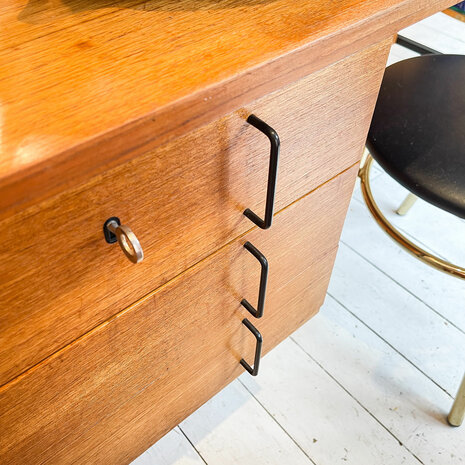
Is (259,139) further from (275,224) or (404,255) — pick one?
(404,255)

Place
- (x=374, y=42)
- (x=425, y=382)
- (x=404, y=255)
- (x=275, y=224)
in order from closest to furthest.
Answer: (x=374, y=42) → (x=275, y=224) → (x=425, y=382) → (x=404, y=255)

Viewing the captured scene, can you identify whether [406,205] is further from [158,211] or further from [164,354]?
[158,211]

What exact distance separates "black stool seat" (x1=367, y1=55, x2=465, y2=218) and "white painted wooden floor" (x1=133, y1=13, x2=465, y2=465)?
1.40 ft

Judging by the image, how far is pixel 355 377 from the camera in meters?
1.00

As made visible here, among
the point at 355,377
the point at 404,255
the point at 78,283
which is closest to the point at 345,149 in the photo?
the point at 78,283

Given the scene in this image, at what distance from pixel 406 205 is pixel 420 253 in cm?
51

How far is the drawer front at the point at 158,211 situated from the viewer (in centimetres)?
39

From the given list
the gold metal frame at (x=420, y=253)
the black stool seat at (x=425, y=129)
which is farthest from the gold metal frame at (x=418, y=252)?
the black stool seat at (x=425, y=129)

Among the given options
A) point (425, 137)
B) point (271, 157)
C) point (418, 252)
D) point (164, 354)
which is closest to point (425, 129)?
point (425, 137)

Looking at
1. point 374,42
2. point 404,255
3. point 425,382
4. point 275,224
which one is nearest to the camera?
point 374,42

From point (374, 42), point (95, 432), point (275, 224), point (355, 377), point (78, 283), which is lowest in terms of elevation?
point (355, 377)

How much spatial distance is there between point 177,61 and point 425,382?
83 cm

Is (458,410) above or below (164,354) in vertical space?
below

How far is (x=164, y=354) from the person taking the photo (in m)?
0.63
